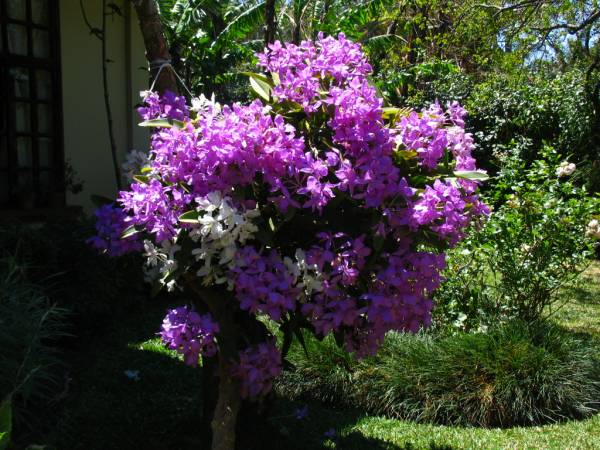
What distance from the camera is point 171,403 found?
4.32 m

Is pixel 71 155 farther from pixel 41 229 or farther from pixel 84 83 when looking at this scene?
pixel 41 229

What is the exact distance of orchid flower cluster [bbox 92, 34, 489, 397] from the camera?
2.34 metres

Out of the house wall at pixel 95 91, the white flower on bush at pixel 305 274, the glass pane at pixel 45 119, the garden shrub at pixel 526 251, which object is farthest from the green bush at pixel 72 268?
the white flower on bush at pixel 305 274

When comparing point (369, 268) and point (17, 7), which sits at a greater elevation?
point (17, 7)

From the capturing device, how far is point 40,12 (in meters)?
7.70

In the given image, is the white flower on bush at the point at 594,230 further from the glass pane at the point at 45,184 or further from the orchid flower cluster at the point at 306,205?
the glass pane at the point at 45,184

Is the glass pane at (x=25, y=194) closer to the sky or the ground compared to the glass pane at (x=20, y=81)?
closer to the ground

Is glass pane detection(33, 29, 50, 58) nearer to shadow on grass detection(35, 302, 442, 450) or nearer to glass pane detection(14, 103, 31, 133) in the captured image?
glass pane detection(14, 103, 31, 133)

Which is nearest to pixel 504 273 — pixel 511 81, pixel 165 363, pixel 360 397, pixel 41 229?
pixel 360 397

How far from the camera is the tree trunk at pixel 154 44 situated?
11.8 feet

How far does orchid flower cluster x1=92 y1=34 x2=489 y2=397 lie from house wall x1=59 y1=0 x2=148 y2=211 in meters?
5.95

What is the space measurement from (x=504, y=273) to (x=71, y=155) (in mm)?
5588

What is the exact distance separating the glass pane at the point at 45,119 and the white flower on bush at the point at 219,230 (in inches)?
244

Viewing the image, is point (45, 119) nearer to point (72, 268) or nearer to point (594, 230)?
point (72, 268)
